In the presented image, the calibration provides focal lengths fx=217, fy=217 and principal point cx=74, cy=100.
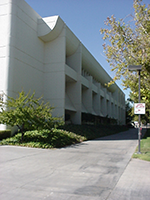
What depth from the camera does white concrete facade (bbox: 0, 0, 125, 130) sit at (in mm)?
19172

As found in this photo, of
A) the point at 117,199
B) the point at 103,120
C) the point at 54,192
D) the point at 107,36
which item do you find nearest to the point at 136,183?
the point at 117,199

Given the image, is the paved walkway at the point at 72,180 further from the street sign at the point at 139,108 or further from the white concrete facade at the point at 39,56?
the white concrete facade at the point at 39,56

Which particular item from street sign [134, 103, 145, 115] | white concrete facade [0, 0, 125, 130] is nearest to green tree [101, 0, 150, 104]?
street sign [134, 103, 145, 115]

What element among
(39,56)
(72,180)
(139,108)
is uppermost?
(39,56)

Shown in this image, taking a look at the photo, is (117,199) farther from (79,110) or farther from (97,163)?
(79,110)

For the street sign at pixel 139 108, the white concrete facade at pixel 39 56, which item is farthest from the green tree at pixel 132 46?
the white concrete facade at pixel 39 56

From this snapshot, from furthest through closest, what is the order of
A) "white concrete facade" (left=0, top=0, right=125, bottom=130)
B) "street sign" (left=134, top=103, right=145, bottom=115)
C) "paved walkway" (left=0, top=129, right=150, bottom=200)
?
"white concrete facade" (left=0, top=0, right=125, bottom=130) < "street sign" (left=134, top=103, right=145, bottom=115) < "paved walkway" (left=0, top=129, right=150, bottom=200)

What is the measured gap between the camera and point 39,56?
2414cm

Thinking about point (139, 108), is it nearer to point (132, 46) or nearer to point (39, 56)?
point (132, 46)

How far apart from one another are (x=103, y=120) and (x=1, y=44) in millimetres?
29399

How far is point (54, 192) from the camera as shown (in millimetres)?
5227

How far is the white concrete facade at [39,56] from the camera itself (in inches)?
755

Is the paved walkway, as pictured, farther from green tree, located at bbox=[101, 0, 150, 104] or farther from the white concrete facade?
the white concrete facade

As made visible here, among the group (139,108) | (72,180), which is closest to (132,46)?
(139,108)
